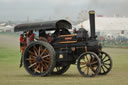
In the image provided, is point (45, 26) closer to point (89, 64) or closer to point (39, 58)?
point (39, 58)

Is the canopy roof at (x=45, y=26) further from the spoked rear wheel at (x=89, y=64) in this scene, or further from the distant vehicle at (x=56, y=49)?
the spoked rear wheel at (x=89, y=64)

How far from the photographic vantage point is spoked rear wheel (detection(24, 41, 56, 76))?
1436cm

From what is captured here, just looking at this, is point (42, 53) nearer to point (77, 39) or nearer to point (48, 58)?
point (48, 58)

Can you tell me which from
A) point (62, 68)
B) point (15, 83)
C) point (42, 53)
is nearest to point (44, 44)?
point (42, 53)

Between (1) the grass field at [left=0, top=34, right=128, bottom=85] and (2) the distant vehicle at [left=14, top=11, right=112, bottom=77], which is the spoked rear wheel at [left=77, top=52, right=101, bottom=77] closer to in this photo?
(2) the distant vehicle at [left=14, top=11, right=112, bottom=77]

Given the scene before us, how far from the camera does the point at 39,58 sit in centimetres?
1463

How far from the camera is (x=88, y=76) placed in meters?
13.7

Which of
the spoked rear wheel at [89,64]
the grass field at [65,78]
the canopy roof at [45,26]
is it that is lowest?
the grass field at [65,78]

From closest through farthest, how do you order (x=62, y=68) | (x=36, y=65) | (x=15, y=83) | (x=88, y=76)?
(x=15, y=83) < (x=88, y=76) < (x=36, y=65) < (x=62, y=68)

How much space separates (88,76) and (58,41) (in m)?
1.98

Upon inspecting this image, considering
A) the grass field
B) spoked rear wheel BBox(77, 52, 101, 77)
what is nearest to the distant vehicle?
spoked rear wheel BBox(77, 52, 101, 77)

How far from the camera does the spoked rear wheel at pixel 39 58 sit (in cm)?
1436

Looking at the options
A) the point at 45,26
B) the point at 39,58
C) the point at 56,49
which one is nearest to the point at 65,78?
the point at 39,58

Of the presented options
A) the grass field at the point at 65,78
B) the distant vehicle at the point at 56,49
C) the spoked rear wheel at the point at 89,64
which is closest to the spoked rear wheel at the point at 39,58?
the distant vehicle at the point at 56,49
